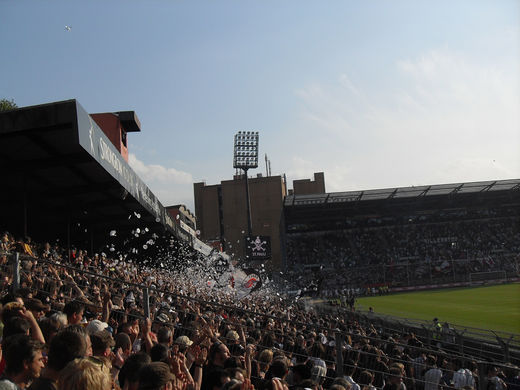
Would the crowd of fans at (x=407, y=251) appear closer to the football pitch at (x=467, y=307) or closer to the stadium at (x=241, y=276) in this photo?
the stadium at (x=241, y=276)

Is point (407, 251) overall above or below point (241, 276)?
above

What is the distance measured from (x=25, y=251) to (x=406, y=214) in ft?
156

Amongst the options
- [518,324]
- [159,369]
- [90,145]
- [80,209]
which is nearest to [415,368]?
[90,145]

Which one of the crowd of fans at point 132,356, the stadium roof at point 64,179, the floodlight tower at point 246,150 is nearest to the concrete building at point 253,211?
the floodlight tower at point 246,150

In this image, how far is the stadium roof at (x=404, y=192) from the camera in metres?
48.1

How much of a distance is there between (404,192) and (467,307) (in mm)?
21185

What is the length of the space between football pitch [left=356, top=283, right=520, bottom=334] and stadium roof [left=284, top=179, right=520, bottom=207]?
1045 centimetres

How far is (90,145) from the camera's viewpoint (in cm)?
971

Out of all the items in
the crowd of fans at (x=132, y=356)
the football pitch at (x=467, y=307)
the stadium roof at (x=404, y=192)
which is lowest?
the football pitch at (x=467, y=307)

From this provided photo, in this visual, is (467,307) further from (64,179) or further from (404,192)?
(64,179)

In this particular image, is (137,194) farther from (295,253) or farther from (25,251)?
(295,253)

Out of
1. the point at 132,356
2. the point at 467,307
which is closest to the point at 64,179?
the point at 132,356

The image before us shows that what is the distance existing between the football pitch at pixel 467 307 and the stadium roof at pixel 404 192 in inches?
411

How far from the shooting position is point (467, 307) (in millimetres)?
29422
